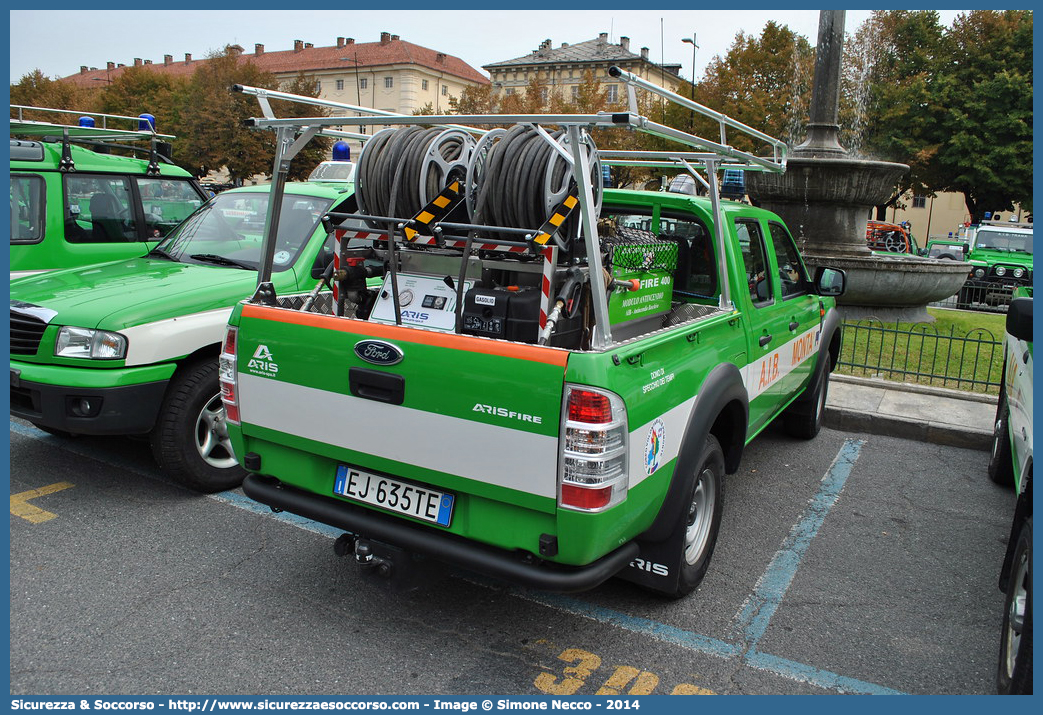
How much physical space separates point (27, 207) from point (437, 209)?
17.8 feet

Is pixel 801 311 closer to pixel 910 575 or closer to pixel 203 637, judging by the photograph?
pixel 910 575

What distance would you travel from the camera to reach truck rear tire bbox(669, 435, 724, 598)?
376 centimetres

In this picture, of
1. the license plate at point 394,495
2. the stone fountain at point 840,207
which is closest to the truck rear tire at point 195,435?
the license plate at point 394,495

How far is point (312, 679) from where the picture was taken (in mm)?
3154

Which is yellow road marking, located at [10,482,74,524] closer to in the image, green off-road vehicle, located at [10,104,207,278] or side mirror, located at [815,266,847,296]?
green off-road vehicle, located at [10,104,207,278]

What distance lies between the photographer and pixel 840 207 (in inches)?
468

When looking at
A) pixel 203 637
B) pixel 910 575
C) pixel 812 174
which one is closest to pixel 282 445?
pixel 203 637

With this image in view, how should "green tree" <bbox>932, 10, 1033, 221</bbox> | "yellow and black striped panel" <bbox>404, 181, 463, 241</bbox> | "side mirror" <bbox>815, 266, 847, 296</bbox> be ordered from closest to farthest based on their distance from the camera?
"yellow and black striped panel" <bbox>404, 181, 463, 241</bbox> → "side mirror" <bbox>815, 266, 847, 296</bbox> → "green tree" <bbox>932, 10, 1033, 221</bbox>

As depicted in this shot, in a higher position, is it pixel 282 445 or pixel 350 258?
pixel 350 258

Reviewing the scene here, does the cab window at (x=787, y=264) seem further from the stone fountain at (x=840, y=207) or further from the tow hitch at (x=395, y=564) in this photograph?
the stone fountain at (x=840, y=207)

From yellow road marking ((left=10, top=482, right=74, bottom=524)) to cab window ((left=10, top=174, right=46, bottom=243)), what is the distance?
122 inches

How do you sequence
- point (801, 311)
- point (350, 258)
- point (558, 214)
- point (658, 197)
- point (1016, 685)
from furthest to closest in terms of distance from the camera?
point (801, 311) < point (658, 197) < point (350, 258) < point (558, 214) < point (1016, 685)

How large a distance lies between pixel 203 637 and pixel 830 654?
276 cm

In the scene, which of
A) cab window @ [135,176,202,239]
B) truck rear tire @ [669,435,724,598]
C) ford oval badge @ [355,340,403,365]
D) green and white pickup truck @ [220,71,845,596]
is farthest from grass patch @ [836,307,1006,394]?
cab window @ [135,176,202,239]
